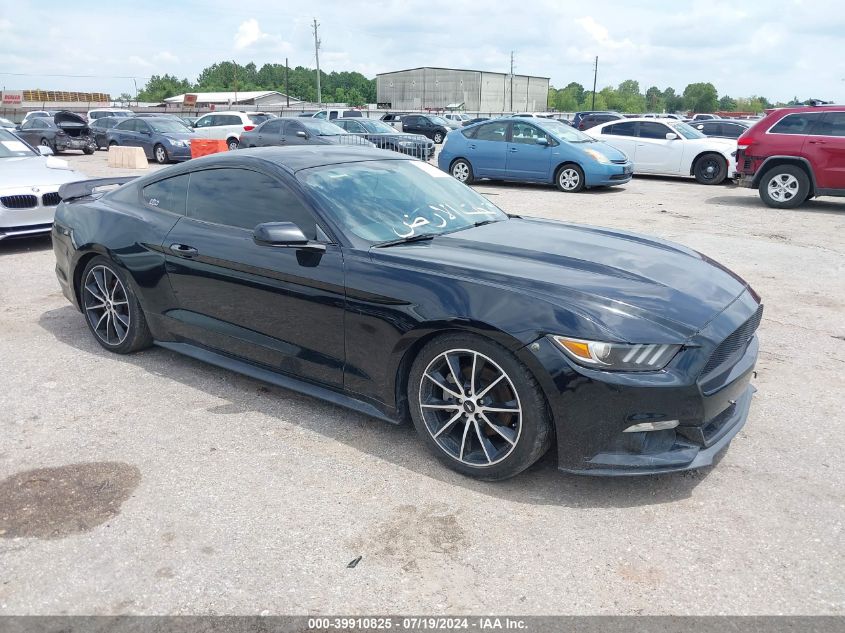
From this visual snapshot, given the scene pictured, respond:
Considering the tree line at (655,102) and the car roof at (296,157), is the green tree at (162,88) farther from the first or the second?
the car roof at (296,157)

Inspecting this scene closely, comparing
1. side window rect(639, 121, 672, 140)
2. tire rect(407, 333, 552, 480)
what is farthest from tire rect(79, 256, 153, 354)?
side window rect(639, 121, 672, 140)

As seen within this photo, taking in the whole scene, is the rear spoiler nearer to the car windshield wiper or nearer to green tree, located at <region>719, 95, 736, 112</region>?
the car windshield wiper

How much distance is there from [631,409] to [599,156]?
12.9 meters

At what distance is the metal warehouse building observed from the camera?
4225 inches

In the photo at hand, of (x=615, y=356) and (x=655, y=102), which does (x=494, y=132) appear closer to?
(x=615, y=356)

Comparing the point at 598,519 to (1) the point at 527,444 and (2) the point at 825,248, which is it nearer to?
(1) the point at 527,444

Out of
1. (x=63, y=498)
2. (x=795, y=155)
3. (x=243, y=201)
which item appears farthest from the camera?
(x=795, y=155)

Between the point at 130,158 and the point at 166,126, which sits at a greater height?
the point at 166,126

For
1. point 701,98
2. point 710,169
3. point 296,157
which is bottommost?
point 710,169

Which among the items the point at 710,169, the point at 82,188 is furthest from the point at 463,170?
the point at 82,188

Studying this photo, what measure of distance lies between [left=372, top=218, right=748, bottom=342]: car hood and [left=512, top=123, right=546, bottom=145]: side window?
1164 cm

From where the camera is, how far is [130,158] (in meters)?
20.3

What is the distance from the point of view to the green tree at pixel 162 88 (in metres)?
134

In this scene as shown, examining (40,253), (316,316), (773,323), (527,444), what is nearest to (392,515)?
(527,444)
